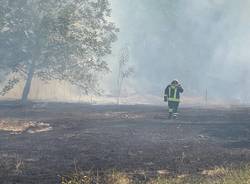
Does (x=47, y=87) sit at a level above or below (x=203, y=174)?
above

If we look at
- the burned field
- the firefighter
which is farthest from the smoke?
the burned field

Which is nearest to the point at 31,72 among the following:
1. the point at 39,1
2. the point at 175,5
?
the point at 39,1

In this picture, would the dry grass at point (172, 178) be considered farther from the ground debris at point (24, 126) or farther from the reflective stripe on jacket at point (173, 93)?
the reflective stripe on jacket at point (173, 93)

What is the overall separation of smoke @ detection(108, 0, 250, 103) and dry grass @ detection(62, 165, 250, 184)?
70162mm

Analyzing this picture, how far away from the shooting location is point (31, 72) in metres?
33.9

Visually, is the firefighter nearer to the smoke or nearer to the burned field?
the burned field

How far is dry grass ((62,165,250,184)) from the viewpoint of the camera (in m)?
7.95

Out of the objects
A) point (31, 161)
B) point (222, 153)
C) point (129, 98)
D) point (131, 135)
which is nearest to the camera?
point (31, 161)

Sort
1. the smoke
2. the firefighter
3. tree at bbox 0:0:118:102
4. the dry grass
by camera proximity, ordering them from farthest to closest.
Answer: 1. the smoke
2. tree at bbox 0:0:118:102
3. the firefighter
4. the dry grass

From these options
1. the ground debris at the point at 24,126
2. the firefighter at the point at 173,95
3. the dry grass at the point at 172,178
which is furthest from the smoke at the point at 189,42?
the dry grass at the point at 172,178

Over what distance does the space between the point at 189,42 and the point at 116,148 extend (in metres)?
78.0

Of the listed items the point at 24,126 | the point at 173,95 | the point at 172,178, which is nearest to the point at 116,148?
the point at 172,178

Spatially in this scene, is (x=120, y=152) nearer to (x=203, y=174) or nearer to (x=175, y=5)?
(x=203, y=174)

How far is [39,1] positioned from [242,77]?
54.5 meters
